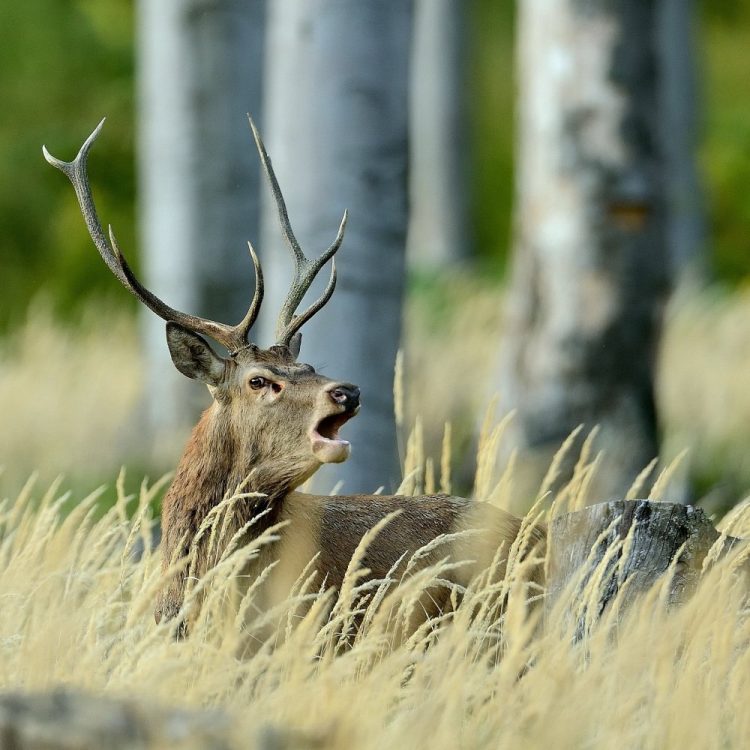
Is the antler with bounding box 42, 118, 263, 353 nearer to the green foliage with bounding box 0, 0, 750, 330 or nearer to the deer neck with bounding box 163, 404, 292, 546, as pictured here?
the deer neck with bounding box 163, 404, 292, 546

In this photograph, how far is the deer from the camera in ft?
14.8

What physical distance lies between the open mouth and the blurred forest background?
4.74 ft

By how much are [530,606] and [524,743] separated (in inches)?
63.5

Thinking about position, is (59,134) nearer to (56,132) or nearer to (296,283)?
(56,132)

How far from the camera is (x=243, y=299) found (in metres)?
8.97

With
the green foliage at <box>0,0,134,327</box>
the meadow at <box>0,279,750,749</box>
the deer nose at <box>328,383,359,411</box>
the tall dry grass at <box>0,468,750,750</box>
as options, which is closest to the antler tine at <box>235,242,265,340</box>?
the deer nose at <box>328,383,359,411</box>

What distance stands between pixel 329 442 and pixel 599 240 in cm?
340

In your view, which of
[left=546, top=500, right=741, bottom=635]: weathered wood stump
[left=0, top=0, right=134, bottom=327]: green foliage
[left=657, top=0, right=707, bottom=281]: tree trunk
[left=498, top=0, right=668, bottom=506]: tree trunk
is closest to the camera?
[left=546, top=500, right=741, bottom=635]: weathered wood stump

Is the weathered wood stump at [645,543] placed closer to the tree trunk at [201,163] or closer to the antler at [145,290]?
the antler at [145,290]

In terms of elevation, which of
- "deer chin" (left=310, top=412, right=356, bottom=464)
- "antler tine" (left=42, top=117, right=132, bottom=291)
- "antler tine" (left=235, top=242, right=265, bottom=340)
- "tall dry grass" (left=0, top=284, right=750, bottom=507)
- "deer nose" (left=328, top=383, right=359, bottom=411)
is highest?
"antler tine" (left=42, top=117, right=132, bottom=291)

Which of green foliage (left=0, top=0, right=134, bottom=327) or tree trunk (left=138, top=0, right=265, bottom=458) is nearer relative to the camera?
tree trunk (left=138, top=0, right=265, bottom=458)

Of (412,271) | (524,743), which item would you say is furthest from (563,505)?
(412,271)

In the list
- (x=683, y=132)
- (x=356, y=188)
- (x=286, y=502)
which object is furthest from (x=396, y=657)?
(x=683, y=132)

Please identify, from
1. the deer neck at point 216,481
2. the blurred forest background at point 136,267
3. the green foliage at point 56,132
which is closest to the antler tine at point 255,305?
the deer neck at point 216,481
